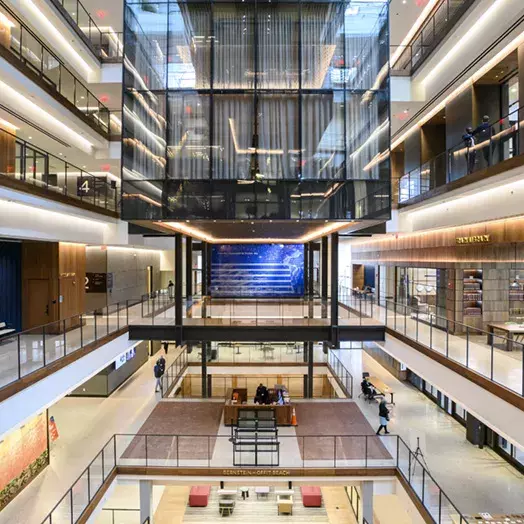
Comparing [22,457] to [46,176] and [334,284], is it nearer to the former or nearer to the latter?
[46,176]

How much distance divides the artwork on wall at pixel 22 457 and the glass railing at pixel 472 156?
13.8 meters

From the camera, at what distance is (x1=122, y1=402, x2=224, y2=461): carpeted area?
35.9 ft

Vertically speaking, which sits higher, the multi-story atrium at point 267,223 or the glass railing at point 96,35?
the glass railing at point 96,35

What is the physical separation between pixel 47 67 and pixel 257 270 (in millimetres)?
11491

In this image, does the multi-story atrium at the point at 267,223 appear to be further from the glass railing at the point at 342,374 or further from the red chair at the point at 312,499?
the glass railing at the point at 342,374

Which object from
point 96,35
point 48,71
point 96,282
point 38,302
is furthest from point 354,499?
point 96,35

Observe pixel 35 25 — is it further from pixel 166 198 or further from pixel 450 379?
pixel 450 379

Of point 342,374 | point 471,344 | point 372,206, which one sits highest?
point 372,206

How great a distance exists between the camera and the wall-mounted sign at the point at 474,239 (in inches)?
431

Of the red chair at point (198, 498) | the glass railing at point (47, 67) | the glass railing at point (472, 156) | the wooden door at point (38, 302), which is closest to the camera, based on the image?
the glass railing at point (472, 156)

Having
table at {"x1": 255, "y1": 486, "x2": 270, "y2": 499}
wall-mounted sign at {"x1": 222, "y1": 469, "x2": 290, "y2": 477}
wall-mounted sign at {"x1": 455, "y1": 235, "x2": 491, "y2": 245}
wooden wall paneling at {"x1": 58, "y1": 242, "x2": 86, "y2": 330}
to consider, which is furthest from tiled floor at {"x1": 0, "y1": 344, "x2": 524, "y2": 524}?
wall-mounted sign at {"x1": 455, "y1": 235, "x2": 491, "y2": 245}

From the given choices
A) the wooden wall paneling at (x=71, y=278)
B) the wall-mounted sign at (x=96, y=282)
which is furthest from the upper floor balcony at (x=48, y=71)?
the wall-mounted sign at (x=96, y=282)

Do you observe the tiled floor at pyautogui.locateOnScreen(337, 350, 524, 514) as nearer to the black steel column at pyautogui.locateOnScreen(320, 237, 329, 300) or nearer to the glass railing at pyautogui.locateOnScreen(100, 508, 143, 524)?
the black steel column at pyautogui.locateOnScreen(320, 237, 329, 300)

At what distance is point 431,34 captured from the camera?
12.7 metres
